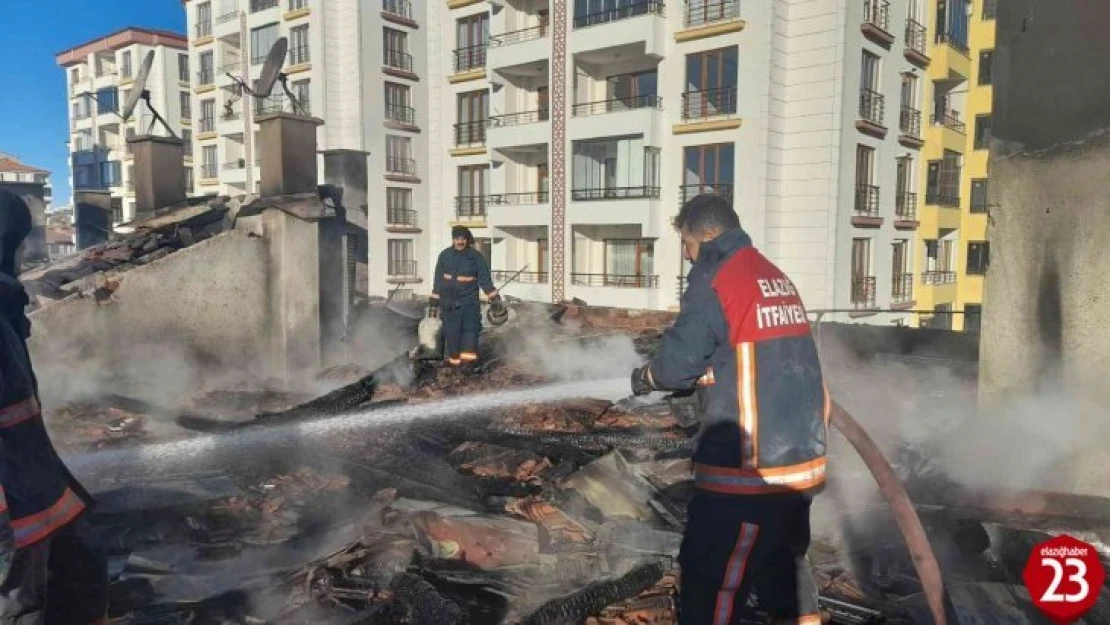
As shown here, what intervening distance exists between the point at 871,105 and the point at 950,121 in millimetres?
7164

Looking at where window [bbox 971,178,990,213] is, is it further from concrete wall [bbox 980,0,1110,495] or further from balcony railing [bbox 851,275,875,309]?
concrete wall [bbox 980,0,1110,495]

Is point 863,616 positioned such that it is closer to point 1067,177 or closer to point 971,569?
point 971,569

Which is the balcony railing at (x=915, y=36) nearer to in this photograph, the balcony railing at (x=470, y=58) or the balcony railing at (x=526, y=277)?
the balcony railing at (x=526, y=277)

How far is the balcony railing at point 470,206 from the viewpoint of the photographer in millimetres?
30625

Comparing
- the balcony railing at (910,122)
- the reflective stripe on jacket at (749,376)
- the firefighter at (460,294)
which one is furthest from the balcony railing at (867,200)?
the reflective stripe on jacket at (749,376)

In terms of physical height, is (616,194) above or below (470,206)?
above

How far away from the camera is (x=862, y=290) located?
23.3 m

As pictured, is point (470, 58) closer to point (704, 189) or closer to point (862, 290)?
point (704, 189)

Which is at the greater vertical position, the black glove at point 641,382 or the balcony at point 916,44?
the balcony at point 916,44

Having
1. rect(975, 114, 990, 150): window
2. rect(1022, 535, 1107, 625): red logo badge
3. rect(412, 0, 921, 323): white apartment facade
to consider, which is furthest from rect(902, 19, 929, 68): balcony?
rect(1022, 535, 1107, 625): red logo badge

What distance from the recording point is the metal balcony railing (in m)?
23.1

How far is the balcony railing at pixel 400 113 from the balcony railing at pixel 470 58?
431 cm

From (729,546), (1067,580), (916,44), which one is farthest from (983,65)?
(729,546)

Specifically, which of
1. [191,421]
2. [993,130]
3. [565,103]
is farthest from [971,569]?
[565,103]
